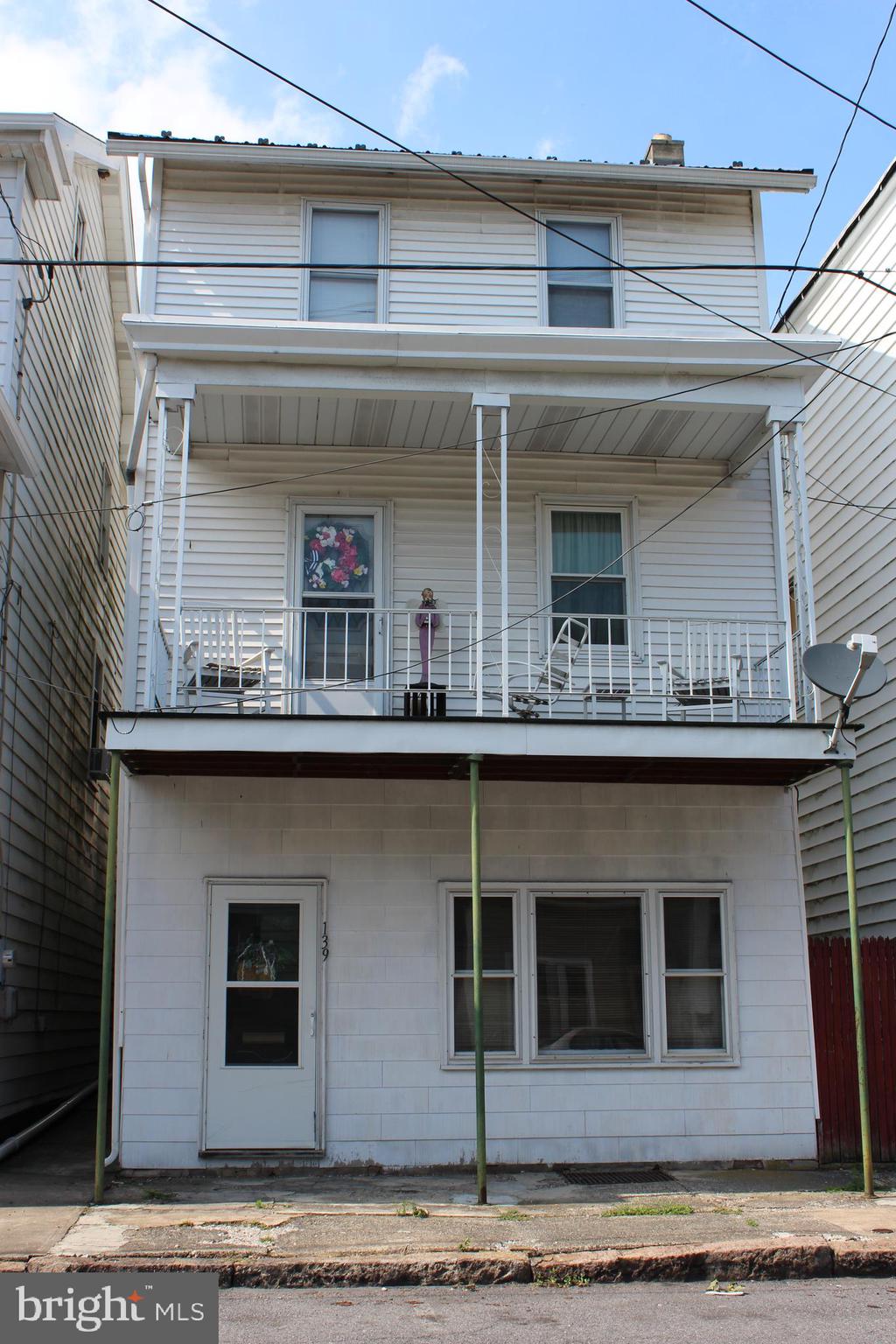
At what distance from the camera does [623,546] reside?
12133mm

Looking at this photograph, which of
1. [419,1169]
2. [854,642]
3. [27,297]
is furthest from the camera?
[27,297]

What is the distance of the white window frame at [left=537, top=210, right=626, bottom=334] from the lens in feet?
40.5

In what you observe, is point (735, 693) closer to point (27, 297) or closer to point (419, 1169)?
point (419, 1169)

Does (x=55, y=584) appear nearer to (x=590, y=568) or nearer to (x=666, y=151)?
(x=590, y=568)

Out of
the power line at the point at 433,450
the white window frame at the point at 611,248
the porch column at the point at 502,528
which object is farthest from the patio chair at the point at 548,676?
the white window frame at the point at 611,248

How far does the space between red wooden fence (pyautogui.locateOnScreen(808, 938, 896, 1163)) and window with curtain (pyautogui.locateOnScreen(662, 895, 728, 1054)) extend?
0.88m

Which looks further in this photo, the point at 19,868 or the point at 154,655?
the point at 19,868

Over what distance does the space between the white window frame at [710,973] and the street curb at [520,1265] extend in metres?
3.13

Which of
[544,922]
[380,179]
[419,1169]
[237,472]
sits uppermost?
[380,179]

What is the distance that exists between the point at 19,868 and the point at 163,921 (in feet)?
7.13

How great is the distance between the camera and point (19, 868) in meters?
11.6

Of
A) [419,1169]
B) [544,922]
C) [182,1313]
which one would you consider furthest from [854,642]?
[182,1313]

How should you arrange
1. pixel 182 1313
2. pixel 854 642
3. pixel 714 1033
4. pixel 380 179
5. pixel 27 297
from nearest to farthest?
pixel 182 1313 < pixel 854 642 < pixel 714 1033 < pixel 27 297 < pixel 380 179

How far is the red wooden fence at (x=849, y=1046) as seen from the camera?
34.2 feet
